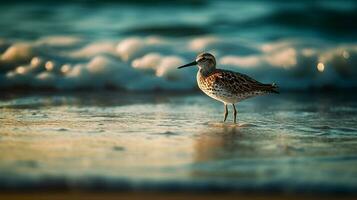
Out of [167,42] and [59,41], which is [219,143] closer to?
[167,42]

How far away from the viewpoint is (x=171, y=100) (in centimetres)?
875

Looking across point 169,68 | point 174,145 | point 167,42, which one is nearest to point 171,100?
point 169,68

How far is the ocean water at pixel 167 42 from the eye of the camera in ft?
32.7

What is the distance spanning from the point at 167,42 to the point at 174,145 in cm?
601

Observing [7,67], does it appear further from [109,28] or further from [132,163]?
[132,163]

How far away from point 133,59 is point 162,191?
256 inches

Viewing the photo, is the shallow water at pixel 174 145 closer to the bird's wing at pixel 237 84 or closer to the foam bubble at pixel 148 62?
the bird's wing at pixel 237 84

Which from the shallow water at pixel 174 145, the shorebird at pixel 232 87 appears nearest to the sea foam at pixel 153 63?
the shallow water at pixel 174 145

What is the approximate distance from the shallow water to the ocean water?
126 centimetres

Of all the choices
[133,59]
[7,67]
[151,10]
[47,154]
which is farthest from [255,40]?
[47,154]

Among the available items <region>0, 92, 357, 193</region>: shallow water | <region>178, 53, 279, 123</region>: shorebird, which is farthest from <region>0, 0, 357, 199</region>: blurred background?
<region>178, 53, 279, 123</region>: shorebird

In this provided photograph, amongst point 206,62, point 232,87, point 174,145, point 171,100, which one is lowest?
point 174,145

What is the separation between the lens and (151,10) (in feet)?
46.4

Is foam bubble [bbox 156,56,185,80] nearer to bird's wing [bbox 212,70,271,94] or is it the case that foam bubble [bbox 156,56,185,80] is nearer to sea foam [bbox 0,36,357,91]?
sea foam [bbox 0,36,357,91]
